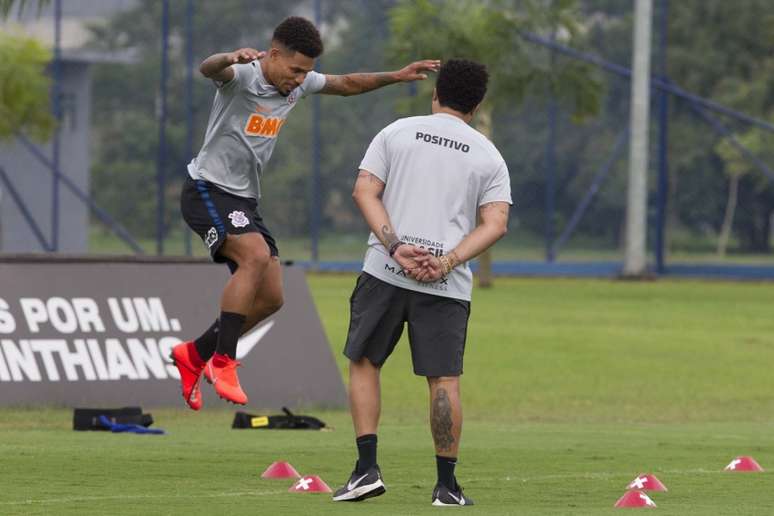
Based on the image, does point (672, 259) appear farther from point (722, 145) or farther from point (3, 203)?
point (3, 203)

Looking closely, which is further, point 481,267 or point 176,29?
point 176,29

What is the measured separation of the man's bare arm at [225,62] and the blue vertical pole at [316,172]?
31.7 meters

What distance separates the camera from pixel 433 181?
8633mm

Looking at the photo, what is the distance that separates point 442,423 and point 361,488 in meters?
0.51

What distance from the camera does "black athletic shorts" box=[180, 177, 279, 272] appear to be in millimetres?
10109

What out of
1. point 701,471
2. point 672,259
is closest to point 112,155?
point 672,259

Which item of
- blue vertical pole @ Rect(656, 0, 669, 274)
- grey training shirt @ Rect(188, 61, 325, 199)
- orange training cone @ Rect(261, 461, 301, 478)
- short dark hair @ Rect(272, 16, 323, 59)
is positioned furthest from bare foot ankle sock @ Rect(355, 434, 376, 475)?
blue vertical pole @ Rect(656, 0, 669, 274)

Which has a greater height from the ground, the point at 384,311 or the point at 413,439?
the point at 384,311

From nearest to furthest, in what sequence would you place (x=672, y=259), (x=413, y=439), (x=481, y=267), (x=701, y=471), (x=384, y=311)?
1. (x=384, y=311)
2. (x=701, y=471)
3. (x=413, y=439)
4. (x=481, y=267)
5. (x=672, y=259)

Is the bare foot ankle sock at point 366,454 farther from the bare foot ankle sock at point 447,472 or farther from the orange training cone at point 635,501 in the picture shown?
the orange training cone at point 635,501

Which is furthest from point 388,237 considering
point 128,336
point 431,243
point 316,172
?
point 316,172

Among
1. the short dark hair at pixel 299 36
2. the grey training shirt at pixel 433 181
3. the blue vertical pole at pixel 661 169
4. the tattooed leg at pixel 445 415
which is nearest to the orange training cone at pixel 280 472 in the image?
the tattooed leg at pixel 445 415

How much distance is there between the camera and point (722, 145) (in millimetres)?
52500

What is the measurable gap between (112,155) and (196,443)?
117 feet
